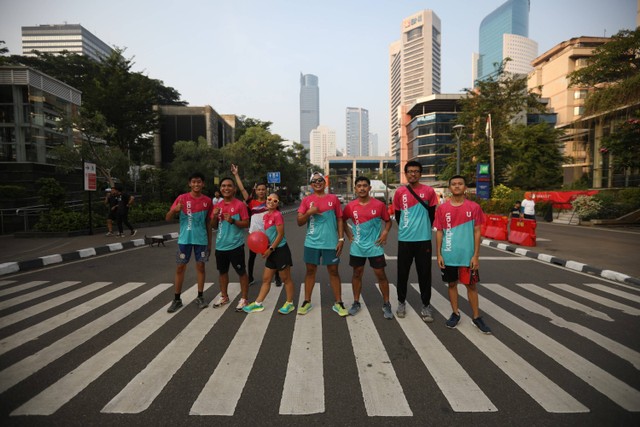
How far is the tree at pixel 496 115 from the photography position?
105ft

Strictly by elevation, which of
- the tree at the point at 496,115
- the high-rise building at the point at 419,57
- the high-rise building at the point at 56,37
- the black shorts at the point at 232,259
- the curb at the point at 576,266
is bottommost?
the curb at the point at 576,266

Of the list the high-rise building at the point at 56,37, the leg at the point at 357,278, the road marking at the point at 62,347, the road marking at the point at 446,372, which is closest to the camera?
the road marking at the point at 446,372

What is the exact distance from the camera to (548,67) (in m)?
57.8

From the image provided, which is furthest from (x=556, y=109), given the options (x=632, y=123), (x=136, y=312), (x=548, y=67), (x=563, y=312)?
(x=136, y=312)

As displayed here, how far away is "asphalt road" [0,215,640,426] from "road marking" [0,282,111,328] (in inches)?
1.4

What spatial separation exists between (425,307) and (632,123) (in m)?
21.7

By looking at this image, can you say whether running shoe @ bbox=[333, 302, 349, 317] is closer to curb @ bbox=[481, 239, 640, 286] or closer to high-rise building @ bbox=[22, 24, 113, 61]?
curb @ bbox=[481, 239, 640, 286]

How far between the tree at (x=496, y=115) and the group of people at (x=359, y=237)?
3045 centimetres

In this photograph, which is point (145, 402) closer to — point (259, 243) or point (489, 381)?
point (259, 243)

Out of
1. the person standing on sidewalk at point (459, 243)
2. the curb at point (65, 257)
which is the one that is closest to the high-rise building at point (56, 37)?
the curb at point (65, 257)

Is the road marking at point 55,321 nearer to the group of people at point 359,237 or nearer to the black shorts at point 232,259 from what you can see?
the group of people at point 359,237

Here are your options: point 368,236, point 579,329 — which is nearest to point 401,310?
point 368,236

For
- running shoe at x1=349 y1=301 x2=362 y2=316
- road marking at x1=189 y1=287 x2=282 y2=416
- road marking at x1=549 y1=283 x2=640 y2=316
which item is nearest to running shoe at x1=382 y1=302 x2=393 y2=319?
running shoe at x1=349 y1=301 x2=362 y2=316

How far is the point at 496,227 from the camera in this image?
13.1 meters
